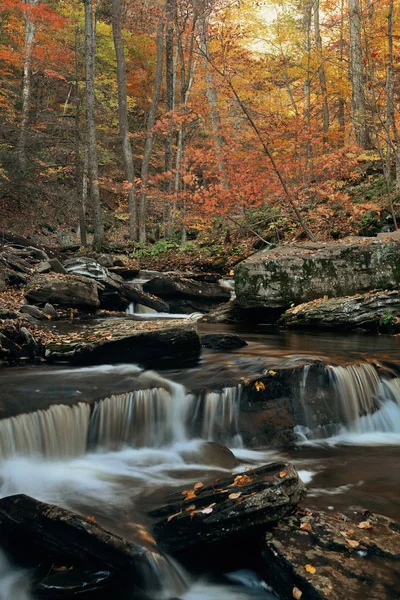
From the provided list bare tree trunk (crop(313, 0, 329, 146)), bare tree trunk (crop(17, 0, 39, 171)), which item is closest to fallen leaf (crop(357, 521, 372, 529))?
bare tree trunk (crop(313, 0, 329, 146))

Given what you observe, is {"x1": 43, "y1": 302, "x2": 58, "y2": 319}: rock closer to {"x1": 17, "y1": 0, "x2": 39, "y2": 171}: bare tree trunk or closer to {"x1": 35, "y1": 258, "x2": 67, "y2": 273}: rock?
{"x1": 35, "y1": 258, "x2": 67, "y2": 273}: rock

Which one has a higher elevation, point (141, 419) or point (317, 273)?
point (317, 273)

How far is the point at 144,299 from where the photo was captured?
1305cm

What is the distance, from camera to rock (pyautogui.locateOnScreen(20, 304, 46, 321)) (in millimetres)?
10008

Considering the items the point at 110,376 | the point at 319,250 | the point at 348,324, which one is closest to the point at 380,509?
the point at 110,376

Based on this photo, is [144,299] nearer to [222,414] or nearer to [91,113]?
[222,414]

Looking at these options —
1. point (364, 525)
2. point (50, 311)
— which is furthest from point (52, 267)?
point (364, 525)

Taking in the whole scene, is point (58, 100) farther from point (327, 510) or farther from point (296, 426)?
point (327, 510)

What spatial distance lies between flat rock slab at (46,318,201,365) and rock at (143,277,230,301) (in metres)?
5.83

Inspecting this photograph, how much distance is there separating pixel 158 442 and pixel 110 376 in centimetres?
130

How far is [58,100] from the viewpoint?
26656 millimetres

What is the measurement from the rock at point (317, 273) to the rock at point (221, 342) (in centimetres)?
278

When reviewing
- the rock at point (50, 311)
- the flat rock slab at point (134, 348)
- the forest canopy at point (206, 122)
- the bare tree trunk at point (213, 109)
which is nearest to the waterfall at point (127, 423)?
the flat rock slab at point (134, 348)

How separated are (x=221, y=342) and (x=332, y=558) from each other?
551 centimetres
